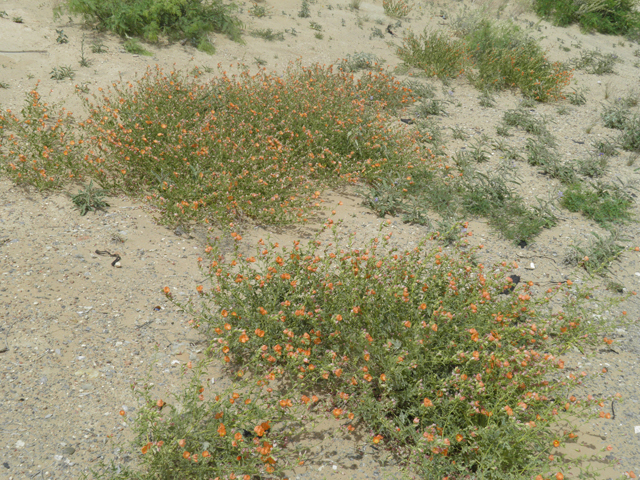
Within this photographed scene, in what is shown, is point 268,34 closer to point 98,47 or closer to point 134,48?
point 134,48

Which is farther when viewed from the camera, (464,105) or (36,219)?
(464,105)

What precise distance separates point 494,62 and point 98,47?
27.7ft

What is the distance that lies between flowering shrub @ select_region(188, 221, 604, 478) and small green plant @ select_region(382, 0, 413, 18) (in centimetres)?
1179

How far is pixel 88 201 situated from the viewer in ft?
15.3

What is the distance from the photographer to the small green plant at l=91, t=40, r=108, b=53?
801 centimetres

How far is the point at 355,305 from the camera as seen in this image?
330 cm

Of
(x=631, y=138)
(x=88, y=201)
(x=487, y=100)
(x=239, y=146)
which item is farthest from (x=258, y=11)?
(x=631, y=138)

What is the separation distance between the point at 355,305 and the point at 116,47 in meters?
7.82

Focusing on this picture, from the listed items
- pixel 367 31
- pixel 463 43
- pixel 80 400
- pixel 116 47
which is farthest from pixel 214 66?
pixel 80 400

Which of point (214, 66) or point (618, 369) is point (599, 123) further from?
point (214, 66)

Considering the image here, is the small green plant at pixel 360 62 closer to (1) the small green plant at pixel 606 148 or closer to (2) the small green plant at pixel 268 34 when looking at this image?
(2) the small green plant at pixel 268 34

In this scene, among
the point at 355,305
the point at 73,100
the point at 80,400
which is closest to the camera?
the point at 80,400

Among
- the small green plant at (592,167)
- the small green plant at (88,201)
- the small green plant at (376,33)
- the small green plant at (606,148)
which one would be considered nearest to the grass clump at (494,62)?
the small green plant at (376,33)

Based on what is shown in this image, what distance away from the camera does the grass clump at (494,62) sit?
9.60 meters
